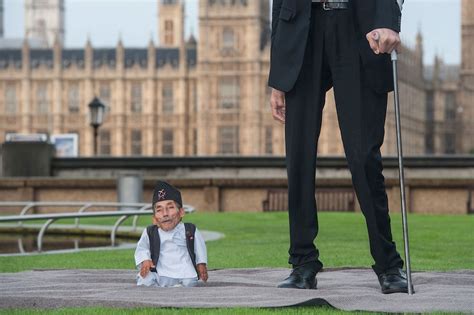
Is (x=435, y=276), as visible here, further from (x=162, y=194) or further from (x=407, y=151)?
(x=407, y=151)

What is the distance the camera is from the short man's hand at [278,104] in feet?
19.3

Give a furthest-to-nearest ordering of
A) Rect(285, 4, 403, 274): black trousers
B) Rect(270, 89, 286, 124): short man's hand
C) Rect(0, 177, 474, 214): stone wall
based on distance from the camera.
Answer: Rect(0, 177, 474, 214): stone wall, Rect(270, 89, 286, 124): short man's hand, Rect(285, 4, 403, 274): black trousers

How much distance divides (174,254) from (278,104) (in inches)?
32.3

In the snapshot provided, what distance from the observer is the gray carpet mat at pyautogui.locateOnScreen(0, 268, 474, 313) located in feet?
16.5

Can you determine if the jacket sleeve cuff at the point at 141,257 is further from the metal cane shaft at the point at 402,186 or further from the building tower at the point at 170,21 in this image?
the building tower at the point at 170,21

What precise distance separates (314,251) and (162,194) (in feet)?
2.38

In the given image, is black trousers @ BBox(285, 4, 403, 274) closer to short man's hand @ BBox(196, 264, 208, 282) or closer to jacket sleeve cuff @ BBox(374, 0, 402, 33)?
jacket sleeve cuff @ BBox(374, 0, 402, 33)

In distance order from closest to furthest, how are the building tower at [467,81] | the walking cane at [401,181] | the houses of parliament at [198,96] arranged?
the walking cane at [401,181], the houses of parliament at [198,96], the building tower at [467,81]

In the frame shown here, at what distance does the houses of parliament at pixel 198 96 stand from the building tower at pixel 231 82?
0.06 m

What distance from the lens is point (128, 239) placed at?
13.2 metres

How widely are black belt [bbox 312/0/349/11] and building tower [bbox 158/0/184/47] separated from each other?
4211 inches

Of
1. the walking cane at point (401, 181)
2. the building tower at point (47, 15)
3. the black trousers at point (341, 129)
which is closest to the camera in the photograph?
the walking cane at point (401, 181)

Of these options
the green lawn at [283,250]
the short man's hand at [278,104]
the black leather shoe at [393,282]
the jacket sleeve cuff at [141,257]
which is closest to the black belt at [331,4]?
the short man's hand at [278,104]

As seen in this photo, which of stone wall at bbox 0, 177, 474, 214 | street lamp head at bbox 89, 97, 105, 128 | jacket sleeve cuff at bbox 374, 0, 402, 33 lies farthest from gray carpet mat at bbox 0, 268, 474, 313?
street lamp head at bbox 89, 97, 105, 128
